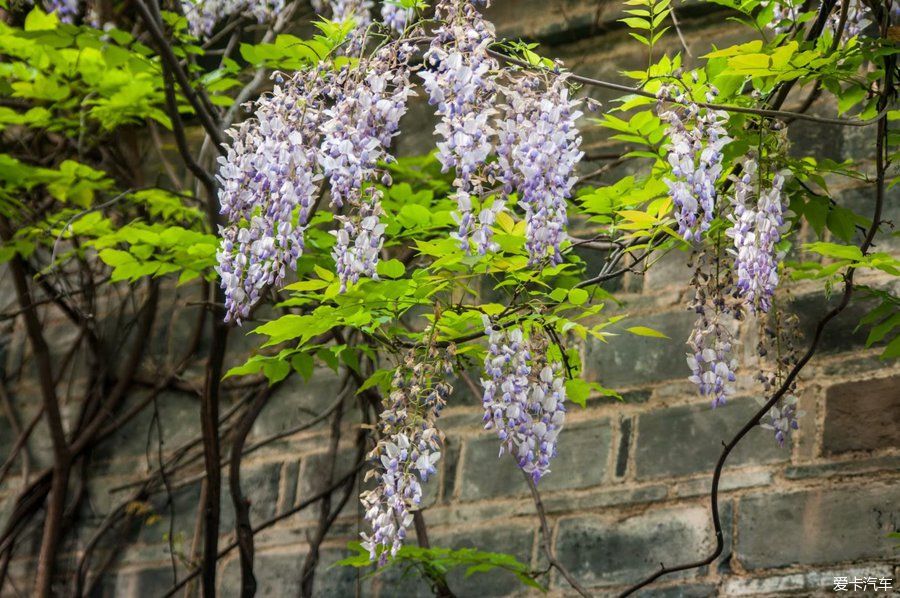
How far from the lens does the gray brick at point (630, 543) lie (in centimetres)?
330

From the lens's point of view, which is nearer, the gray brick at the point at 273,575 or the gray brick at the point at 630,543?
the gray brick at the point at 630,543

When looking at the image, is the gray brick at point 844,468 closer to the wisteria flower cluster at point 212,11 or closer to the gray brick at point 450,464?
the gray brick at point 450,464

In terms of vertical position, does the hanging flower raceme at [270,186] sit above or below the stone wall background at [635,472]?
above

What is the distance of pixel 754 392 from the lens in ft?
11.0

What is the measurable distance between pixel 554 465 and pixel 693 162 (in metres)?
1.39

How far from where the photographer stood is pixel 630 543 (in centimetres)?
338

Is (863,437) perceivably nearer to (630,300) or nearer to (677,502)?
(677,502)

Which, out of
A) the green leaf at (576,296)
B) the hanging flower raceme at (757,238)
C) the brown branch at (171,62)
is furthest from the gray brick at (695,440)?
the brown branch at (171,62)

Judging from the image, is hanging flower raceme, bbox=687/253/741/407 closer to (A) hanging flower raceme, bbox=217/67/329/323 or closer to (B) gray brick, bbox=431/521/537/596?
(A) hanging flower raceme, bbox=217/67/329/323

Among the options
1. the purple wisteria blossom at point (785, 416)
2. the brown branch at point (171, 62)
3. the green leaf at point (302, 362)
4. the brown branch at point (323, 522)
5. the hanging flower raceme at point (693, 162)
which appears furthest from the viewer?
the brown branch at point (323, 522)

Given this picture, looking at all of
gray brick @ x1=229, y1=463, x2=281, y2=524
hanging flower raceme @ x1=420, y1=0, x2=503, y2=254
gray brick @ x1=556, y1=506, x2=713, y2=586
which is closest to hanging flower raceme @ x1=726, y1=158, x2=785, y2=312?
hanging flower raceme @ x1=420, y1=0, x2=503, y2=254

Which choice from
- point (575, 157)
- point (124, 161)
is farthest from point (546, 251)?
point (124, 161)

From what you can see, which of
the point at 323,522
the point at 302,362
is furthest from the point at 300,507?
the point at 302,362

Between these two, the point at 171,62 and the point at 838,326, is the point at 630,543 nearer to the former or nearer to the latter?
the point at 838,326
